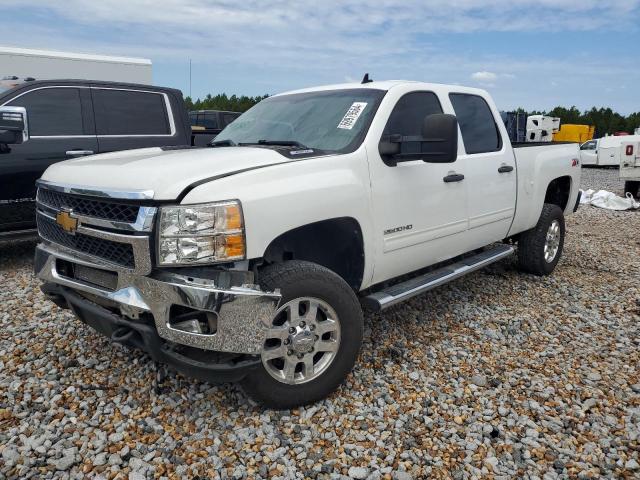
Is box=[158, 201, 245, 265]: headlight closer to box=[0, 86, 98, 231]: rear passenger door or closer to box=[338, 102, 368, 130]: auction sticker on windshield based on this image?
box=[338, 102, 368, 130]: auction sticker on windshield

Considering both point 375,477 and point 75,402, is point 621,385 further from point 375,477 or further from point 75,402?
point 75,402

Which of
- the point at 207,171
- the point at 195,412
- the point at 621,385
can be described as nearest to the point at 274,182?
the point at 207,171

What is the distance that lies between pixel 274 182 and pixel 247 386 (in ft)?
3.56

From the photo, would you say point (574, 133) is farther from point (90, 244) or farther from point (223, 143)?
point (90, 244)

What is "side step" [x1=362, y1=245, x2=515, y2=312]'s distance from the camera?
133 inches

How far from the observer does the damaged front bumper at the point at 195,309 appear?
2500 mm

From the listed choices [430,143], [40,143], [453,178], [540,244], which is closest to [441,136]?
[430,143]

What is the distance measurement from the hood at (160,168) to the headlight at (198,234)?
0.11m

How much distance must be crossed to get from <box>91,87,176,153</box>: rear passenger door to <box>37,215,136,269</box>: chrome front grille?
9.49 ft

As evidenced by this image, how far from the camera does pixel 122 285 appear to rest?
268cm

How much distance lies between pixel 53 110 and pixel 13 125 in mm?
1050

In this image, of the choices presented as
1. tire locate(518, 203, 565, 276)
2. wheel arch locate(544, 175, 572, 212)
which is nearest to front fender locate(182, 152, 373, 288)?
tire locate(518, 203, 565, 276)

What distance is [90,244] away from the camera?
286 cm

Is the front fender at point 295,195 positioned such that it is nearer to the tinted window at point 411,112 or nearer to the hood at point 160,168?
the hood at point 160,168
